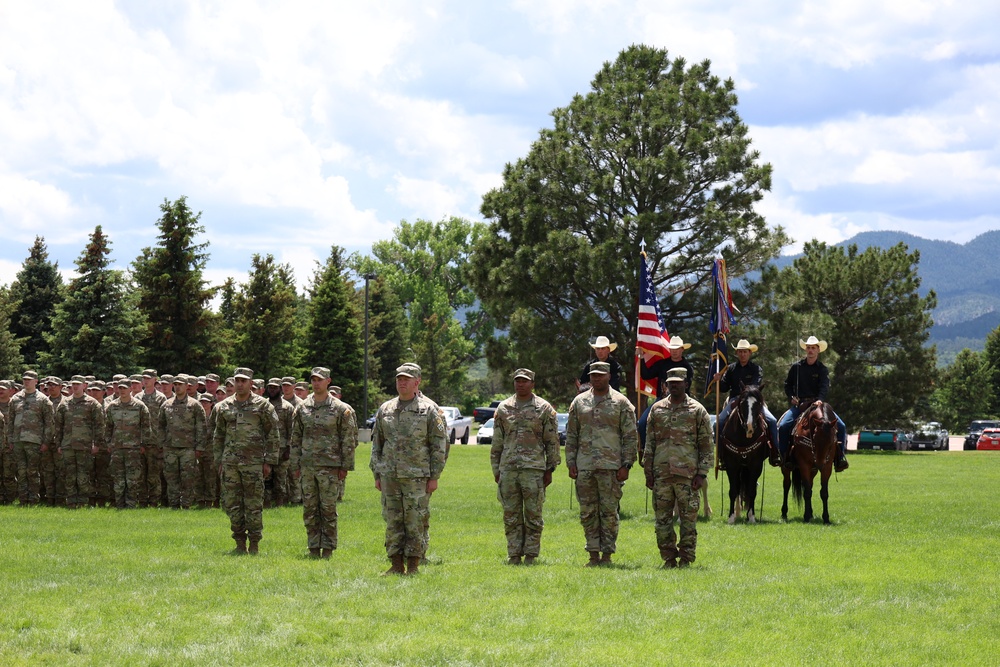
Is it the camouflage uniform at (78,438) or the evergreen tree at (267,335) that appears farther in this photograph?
the evergreen tree at (267,335)

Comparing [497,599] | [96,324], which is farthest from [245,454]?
[96,324]

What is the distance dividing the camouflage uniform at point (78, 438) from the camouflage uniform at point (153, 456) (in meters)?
0.91

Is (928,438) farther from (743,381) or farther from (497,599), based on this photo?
(497,599)

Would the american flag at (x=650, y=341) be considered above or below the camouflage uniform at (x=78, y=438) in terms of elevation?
above

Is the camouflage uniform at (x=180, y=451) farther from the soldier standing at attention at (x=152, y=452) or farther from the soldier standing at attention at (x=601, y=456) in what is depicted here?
the soldier standing at attention at (x=601, y=456)

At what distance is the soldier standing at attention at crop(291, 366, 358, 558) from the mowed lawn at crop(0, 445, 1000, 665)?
0.38 metres

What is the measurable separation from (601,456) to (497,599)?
2.79 meters

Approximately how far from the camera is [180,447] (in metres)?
19.8

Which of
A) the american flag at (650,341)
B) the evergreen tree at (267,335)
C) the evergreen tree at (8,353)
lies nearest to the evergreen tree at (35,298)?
the evergreen tree at (8,353)

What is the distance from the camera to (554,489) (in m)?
24.0

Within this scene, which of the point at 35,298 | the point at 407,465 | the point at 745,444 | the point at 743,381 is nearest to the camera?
the point at 407,465

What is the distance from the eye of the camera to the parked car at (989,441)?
200 ft

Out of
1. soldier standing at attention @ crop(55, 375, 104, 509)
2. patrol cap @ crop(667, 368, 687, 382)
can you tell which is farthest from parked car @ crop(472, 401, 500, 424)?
patrol cap @ crop(667, 368, 687, 382)

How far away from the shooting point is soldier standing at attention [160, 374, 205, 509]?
1977 centimetres
